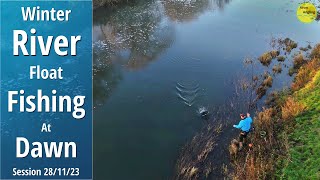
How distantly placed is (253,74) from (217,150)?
8869mm

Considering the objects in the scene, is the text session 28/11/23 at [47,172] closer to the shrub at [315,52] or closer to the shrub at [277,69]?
the shrub at [277,69]

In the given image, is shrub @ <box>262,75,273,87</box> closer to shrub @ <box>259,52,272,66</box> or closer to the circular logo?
shrub @ <box>259,52,272,66</box>

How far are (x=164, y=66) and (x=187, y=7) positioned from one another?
15948 millimetres

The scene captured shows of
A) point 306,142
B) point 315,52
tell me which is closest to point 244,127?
point 306,142

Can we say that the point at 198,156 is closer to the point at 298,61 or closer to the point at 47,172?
the point at 47,172

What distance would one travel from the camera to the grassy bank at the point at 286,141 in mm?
12477

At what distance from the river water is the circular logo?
2.52ft

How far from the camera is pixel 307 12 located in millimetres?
37750

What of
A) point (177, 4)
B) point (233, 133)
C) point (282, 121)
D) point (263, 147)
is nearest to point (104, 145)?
point (233, 133)

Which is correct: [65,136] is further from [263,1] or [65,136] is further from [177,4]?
[263,1]

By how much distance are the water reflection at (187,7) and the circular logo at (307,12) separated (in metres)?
7.96

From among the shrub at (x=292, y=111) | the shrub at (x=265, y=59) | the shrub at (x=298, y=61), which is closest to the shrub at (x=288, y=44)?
the shrub at (x=298, y=61)

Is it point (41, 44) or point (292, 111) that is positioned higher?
point (41, 44)

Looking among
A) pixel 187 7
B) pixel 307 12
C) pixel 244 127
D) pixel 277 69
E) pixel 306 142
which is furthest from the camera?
pixel 187 7
